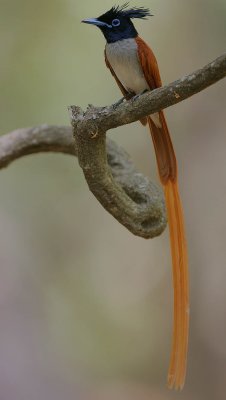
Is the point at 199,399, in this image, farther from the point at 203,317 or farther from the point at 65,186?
the point at 65,186

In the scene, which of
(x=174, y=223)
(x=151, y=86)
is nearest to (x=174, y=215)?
(x=174, y=223)

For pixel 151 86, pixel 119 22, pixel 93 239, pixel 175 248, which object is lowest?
pixel 175 248

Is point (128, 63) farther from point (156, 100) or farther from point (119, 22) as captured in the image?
point (156, 100)

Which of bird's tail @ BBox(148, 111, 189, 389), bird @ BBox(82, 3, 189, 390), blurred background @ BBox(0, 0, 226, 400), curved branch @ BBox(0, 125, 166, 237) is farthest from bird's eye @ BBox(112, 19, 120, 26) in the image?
blurred background @ BBox(0, 0, 226, 400)

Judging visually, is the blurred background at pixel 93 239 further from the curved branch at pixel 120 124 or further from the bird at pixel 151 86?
the curved branch at pixel 120 124

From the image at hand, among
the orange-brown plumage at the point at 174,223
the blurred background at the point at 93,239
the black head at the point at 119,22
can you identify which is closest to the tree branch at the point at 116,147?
the orange-brown plumage at the point at 174,223
